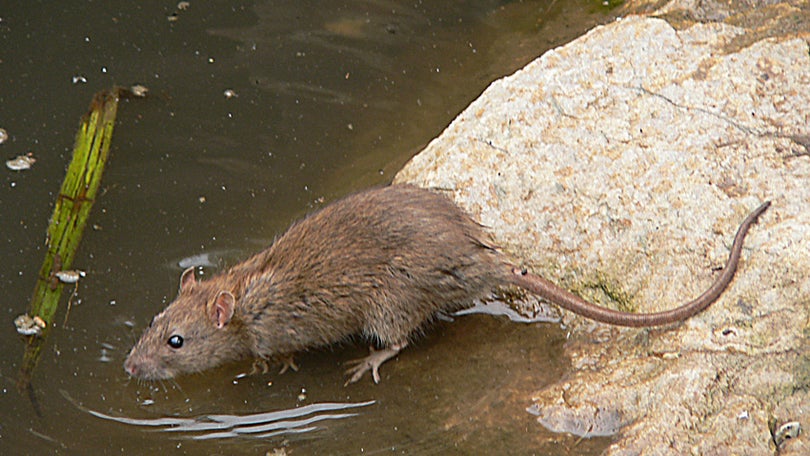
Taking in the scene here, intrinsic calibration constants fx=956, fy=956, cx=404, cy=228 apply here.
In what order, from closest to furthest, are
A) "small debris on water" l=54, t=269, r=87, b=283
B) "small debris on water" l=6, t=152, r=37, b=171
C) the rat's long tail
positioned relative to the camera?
the rat's long tail
"small debris on water" l=54, t=269, r=87, b=283
"small debris on water" l=6, t=152, r=37, b=171

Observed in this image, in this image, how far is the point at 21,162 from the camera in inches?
221

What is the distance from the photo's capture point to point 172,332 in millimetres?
4660

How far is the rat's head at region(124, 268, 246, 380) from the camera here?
4598mm

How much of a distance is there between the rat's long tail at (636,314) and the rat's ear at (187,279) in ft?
5.21

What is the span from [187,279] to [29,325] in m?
0.79

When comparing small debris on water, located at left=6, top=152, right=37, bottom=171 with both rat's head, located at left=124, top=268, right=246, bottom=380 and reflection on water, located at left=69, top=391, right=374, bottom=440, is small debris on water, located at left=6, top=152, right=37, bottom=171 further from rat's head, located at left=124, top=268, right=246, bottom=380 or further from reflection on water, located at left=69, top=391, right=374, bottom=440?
reflection on water, located at left=69, top=391, right=374, bottom=440

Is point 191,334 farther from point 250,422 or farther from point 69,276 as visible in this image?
point 69,276

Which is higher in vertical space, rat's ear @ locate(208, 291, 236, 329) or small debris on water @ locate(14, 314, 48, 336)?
small debris on water @ locate(14, 314, 48, 336)

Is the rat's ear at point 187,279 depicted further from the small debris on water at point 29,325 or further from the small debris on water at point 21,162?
the small debris on water at point 21,162

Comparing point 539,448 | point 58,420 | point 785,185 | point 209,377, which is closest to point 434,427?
point 539,448

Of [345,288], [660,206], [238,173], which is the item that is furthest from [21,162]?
[660,206]

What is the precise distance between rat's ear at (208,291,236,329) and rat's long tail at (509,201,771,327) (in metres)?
1.36

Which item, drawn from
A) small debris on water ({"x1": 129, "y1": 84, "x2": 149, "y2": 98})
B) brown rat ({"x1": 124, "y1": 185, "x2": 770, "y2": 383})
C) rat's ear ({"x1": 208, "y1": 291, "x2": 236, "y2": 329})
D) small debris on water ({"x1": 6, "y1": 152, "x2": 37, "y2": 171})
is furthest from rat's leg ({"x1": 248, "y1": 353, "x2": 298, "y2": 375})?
small debris on water ({"x1": 129, "y1": 84, "x2": 149, "y2": 98})

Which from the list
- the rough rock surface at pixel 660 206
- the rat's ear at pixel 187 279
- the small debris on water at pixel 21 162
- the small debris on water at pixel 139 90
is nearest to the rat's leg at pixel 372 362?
the rough rock surface at pixel 660 206
